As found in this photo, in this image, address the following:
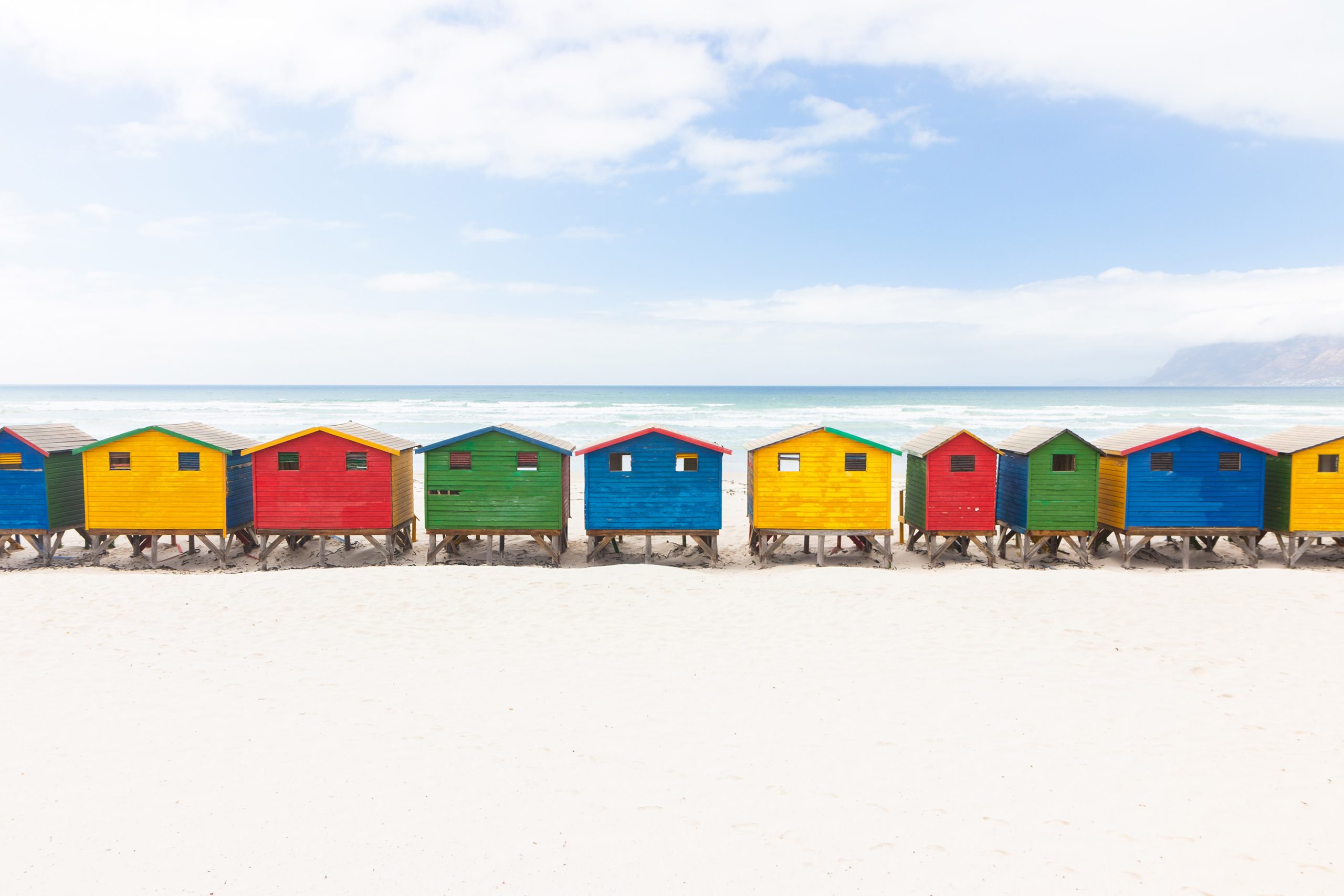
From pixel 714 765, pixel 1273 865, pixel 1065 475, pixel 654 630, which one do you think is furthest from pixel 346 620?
pixel 1065 475

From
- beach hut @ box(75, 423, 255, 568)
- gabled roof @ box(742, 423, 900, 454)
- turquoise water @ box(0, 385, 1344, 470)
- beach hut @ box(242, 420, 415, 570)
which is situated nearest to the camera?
gabled roof @ box(742, 423, 900, 454)

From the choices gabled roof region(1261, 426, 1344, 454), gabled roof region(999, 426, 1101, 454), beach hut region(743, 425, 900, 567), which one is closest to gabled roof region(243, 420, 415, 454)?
beach hut region(743, 425, 900, 567)

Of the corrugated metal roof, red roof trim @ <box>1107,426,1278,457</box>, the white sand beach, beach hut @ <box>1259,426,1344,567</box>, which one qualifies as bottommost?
the white sand beach

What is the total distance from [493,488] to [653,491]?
14.2ft

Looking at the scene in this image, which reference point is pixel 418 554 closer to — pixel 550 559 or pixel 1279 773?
pixel 550 559

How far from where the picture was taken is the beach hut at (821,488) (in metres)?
19.7

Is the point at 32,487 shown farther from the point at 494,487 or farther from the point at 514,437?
the point at 514,437

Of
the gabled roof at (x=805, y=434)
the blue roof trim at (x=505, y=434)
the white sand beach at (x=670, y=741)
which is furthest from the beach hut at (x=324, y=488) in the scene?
the gabled roof at (x=805, y=434)

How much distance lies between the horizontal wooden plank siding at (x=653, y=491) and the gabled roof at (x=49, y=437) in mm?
14533

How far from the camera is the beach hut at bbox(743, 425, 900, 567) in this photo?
19.7 m

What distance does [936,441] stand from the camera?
66.1 feet

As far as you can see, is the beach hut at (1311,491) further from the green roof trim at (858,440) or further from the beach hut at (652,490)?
the beach hut at (652,490)

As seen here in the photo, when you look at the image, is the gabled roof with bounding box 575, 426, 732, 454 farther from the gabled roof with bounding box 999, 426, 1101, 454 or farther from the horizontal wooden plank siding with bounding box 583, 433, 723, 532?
the gabled roof with bounding box 999, 426, 1101, 454

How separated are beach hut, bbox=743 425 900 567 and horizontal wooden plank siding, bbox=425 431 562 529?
18.7 ft
